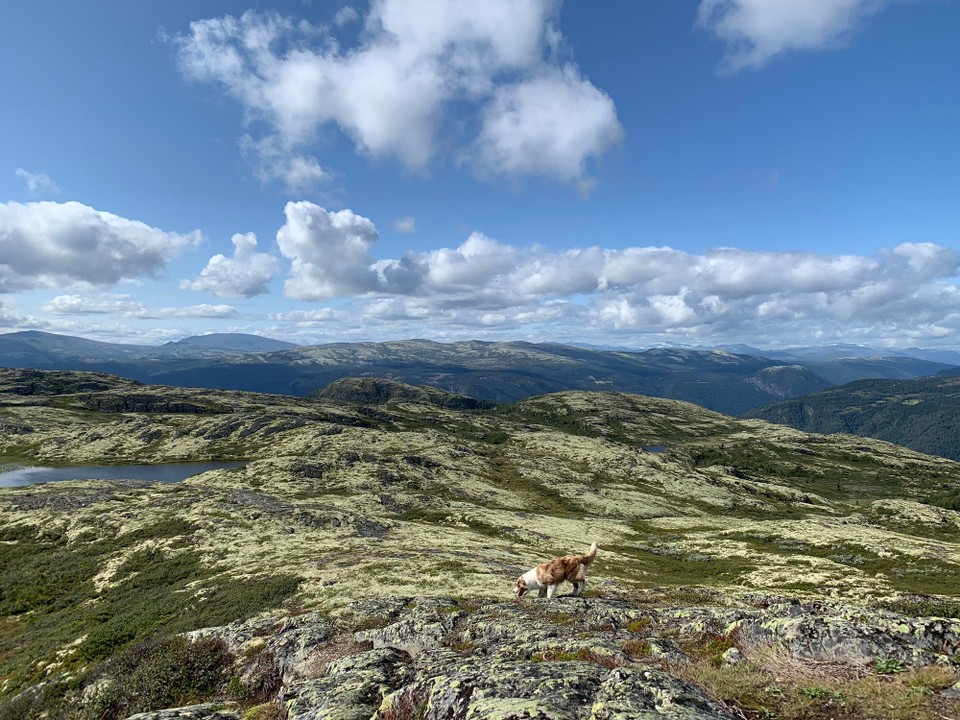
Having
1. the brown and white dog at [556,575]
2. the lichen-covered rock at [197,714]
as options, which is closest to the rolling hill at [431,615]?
the lichen-covered rock at [197,714]

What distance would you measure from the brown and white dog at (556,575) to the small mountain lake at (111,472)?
161m

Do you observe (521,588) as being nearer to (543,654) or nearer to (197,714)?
(543,654)

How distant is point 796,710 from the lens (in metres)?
9.98

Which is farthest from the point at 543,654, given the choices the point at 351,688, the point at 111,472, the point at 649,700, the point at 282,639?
the point at 111,472

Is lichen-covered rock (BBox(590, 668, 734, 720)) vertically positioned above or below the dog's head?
above

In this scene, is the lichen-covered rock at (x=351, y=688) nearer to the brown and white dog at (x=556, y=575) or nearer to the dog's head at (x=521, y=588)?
the dog's head at (x=521, y=588)

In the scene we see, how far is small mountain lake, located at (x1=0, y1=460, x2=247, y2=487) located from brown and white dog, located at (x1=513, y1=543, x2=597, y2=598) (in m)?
161

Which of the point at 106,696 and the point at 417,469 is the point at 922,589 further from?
the point at 417,469

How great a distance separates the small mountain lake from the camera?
509ft

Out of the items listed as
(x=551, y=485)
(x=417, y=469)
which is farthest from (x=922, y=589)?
(x=417, y=469)

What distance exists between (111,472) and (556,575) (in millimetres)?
200725

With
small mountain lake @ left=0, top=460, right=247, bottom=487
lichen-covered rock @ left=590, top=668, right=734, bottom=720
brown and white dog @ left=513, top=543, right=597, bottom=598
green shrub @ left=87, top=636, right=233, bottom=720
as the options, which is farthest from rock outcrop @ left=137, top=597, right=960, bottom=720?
small mountain lake @ left=0, top=460, right=247, bottom=487

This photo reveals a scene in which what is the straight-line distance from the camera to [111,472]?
553ft

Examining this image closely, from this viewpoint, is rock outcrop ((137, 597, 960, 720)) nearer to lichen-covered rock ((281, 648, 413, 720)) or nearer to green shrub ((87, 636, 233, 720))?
lichen-covered rock ((281, 648, 413, 720))
